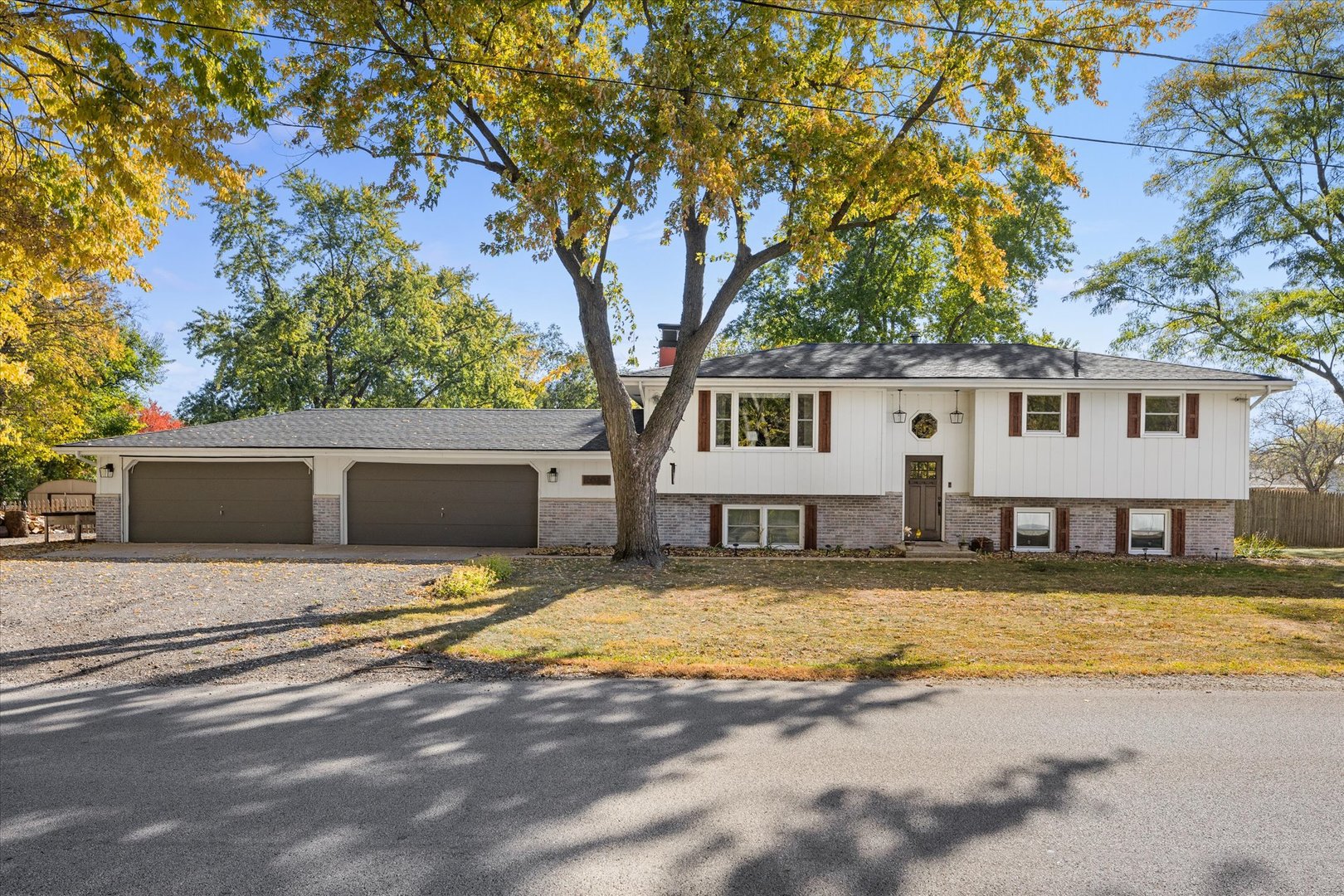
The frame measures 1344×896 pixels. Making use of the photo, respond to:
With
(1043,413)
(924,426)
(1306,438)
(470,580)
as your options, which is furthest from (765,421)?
(1306,438)

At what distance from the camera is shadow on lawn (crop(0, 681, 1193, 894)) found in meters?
3.25

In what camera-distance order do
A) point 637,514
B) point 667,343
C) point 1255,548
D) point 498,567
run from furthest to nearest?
1. point 667,343
2. point 1255,548
3. point 637,514
4. point 498,567

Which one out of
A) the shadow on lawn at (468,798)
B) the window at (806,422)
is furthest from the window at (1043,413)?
the shadow on lawn at (468,798)

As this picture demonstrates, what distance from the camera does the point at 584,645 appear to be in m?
7.33

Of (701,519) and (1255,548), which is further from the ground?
(701,519)

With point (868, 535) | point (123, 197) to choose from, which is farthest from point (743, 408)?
point (123, 197)

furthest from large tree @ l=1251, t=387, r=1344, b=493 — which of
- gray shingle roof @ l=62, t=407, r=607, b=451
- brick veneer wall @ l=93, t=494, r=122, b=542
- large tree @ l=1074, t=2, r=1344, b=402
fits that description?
brick veneer wall @ l=93, t=494, r=122, b=542

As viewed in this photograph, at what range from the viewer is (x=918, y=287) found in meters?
28.4

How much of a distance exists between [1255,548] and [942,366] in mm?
8846

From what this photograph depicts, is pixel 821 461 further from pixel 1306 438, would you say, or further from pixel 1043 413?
pixel 1306 438

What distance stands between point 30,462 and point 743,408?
2559 cm

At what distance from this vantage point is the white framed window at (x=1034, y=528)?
53.5ft

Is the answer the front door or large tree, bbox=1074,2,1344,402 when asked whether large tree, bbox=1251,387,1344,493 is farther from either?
the front door

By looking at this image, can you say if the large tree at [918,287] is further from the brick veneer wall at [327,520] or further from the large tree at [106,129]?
the large tree at [106,129]
